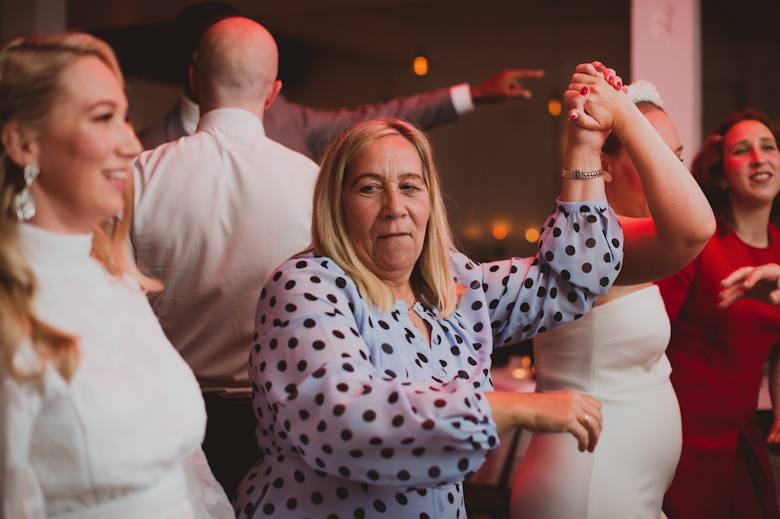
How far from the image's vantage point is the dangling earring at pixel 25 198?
835 mm

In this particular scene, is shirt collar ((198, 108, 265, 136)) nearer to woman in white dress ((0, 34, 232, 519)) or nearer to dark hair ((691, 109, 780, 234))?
woman in white dress ((0, 34, 232, 519))

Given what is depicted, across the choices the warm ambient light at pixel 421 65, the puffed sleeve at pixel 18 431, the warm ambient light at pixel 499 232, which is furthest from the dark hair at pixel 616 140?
the warm ambient light at pixel 421 65

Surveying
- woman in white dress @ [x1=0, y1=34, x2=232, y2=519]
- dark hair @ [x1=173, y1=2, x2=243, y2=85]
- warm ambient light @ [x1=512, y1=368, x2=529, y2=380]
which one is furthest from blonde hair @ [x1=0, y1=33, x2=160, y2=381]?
warm ambient light @ [x1=512, y1=368, x2=529, y2=380]

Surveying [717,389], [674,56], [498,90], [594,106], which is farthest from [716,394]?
[674,56]

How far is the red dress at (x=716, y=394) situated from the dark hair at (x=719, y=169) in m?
0.23

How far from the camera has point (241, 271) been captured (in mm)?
1648

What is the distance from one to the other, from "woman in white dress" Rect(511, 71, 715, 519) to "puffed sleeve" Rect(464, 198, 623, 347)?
Answer: 11 centimetres

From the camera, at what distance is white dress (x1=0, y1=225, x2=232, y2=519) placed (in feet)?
2.64

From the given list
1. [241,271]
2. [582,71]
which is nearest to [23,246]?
[241,271]

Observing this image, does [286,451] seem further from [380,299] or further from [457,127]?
[457,127]

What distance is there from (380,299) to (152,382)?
475 millimetres

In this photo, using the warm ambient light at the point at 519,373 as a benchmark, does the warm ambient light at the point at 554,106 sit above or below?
above

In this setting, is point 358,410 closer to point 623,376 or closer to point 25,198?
point 25,198

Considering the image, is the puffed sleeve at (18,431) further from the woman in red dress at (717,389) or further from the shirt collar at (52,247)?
the woman in red dress at (717,389)
